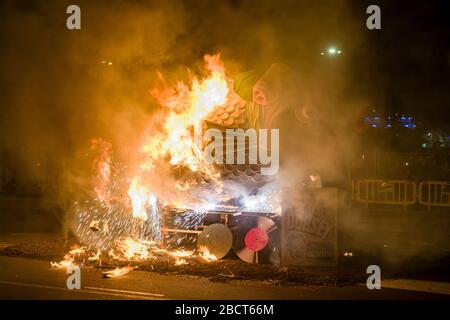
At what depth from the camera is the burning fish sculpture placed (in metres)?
7.89

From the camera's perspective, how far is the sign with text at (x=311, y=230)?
24.4 feet

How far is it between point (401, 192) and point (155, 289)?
7.65 m

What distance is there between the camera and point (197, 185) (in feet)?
28.8

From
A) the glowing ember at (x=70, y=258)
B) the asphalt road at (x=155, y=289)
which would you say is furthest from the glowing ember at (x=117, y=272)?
the glowing ember at (x=70, y=258)

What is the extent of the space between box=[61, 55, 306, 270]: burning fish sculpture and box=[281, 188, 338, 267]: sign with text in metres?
0.27

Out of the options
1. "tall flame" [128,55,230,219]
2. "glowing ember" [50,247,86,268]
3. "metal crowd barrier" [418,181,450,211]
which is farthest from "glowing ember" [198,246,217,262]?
"metal crowd barrier" [418,181,450,211]

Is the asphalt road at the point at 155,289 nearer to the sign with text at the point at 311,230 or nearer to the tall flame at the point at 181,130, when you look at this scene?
the sign with text at the point at 311,230

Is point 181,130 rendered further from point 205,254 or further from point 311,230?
point 311,230

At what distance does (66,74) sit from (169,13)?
3.53 m

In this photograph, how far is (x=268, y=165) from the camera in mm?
8609

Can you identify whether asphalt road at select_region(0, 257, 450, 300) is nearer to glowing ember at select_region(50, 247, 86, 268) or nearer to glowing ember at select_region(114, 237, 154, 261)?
glowing ember at select_region(50, 247, 86, 268)
